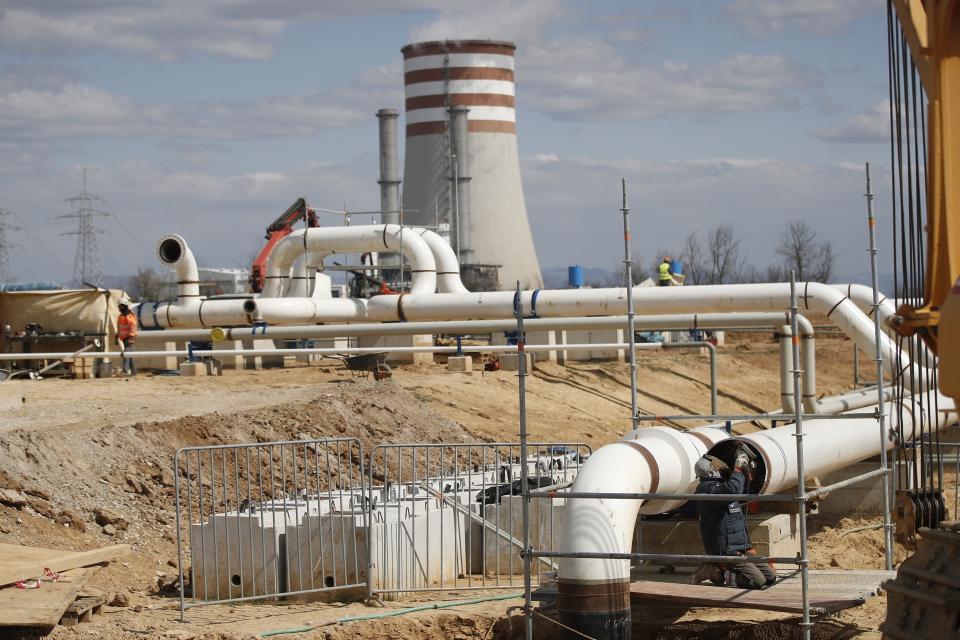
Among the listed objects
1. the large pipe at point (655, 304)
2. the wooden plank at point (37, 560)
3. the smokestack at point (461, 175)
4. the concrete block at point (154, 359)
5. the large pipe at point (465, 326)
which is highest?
the smokestack at point (461, 175)

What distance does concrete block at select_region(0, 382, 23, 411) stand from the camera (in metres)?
17.9

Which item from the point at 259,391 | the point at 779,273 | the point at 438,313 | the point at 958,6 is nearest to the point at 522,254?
the point at 779,273

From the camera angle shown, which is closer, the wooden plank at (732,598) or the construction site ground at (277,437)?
the wooden plank at (732,598)

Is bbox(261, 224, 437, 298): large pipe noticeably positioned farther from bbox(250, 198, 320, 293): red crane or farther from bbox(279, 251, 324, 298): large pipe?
bbox(250, 198, 320, 293): red crane

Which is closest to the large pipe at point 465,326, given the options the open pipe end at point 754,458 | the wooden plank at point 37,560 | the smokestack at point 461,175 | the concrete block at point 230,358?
the concrete block at point 230,358

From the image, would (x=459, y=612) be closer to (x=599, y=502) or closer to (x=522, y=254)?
(x=599, y=502)

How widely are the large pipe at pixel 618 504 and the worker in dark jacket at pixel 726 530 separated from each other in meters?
0.23

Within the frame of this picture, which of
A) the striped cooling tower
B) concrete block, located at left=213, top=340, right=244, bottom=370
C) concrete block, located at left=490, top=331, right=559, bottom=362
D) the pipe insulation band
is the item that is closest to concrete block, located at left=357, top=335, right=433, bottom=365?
concrete block, located at left=490, top=331, right=559, bottom=362

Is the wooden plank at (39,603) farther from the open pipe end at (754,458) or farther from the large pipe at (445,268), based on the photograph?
the large pipe at (445,268)

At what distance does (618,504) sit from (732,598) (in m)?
1.01

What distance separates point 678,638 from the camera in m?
9.65

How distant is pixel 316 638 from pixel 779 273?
5160cm

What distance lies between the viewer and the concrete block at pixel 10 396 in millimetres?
17942

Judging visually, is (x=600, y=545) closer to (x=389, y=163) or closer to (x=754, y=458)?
(x=754, y=458)
